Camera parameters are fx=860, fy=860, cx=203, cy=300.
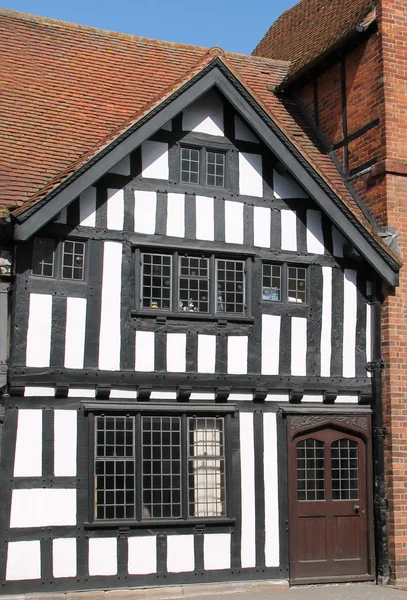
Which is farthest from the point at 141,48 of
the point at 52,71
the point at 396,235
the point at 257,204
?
the point at 396,235

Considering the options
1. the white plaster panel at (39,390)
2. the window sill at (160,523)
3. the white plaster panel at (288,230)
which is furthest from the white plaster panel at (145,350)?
the white plaster panel at (288,230)

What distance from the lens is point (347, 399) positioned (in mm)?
13852

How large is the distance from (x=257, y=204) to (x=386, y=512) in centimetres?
528

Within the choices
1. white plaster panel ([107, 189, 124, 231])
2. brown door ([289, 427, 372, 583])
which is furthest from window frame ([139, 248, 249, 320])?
brown door ([289, 427, 372, 583])

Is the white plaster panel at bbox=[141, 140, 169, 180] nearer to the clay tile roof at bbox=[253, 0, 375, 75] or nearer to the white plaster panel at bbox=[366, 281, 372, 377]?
the white plaster panel at bbox=[366, 281, 372, 377]

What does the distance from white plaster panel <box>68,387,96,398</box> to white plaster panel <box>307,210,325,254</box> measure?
4318 millimetres

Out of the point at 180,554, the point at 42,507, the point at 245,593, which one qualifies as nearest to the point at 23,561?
the point at 42,507

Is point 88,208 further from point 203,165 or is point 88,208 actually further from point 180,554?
point 180,554

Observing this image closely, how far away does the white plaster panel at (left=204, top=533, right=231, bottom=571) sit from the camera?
12500 mm

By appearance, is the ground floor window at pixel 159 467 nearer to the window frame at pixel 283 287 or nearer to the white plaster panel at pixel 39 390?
the white plaster panel at pixel 39 390

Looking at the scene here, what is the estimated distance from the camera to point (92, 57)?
55.2ft

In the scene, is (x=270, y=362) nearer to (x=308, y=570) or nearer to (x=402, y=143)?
(x=308, y=570)

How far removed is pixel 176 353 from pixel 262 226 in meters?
2.55

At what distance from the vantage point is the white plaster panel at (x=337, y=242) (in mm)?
14164
